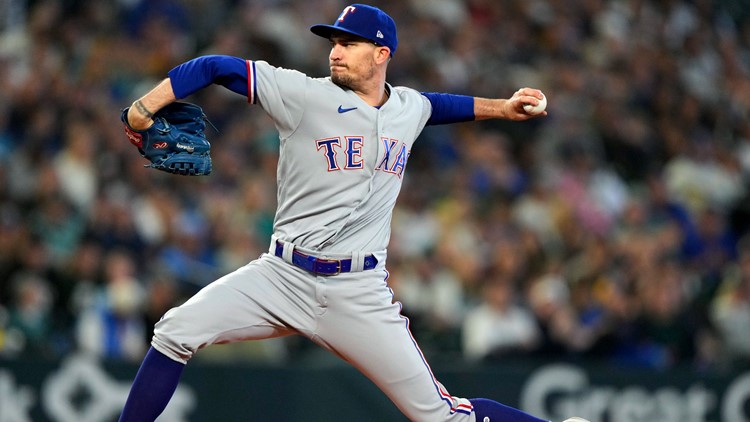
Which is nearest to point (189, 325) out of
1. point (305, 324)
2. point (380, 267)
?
point (305, 324)

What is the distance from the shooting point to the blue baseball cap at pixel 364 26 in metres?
4.73

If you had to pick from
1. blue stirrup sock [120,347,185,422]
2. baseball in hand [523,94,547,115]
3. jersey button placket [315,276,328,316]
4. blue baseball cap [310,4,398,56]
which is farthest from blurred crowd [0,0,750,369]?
baseball in hand [523,94,547,115]

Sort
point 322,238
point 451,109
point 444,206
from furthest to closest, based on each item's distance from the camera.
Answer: point 444,206
point 451,109
point 322,238

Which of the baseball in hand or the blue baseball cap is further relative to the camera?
the baseball in hand

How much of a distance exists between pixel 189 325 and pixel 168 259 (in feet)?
14.8

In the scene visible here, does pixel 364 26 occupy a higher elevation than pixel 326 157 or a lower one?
higher

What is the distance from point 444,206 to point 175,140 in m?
6.16

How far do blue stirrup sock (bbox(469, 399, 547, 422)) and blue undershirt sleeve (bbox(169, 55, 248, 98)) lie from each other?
5.28 feet

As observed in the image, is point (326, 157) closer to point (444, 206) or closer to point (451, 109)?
point (451, 109)

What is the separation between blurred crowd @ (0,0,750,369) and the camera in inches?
343

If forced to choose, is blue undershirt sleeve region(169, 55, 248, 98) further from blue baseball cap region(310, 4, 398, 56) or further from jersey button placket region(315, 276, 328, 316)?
jersey button placket region(315, 276, 328, 316)

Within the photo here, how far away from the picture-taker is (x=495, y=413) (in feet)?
15.9

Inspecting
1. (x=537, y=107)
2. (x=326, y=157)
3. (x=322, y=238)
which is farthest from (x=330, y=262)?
(x=537, y=107)

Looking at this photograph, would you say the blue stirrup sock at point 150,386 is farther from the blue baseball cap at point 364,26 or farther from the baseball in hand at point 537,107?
the baseball in hand at point 537,107
